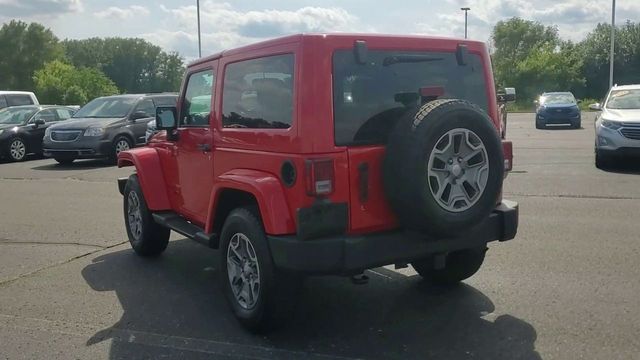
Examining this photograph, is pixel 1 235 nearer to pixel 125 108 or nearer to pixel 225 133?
pixel 225 133

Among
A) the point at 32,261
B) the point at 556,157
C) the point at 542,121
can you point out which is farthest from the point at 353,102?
the point at 542,121

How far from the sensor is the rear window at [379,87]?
4039 mm

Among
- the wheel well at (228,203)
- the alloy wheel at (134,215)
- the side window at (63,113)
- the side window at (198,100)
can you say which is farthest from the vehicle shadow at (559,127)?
the wheel well at (228,203)

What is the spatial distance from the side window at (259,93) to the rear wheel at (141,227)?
6.44 ft

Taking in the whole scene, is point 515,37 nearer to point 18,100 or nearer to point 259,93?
point 18,100

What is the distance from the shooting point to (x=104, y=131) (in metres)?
15.3

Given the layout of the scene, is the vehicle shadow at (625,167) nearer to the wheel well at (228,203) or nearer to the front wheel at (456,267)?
the front wheel at (456,267)

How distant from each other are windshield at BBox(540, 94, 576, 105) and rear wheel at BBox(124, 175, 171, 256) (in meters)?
22.3

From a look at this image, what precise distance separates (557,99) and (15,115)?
20.0 metres

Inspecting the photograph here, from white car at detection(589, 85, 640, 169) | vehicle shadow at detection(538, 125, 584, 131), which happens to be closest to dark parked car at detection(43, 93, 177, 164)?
white car at detection(589, 85, 640, 169)

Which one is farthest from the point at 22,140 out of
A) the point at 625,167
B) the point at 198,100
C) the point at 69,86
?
the point at 69,86

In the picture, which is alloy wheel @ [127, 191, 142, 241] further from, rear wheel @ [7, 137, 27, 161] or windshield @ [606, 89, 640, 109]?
rear wheel @ [7, 137, 27, 161]

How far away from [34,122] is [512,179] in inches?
516

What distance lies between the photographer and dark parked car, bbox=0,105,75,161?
56.2ft
